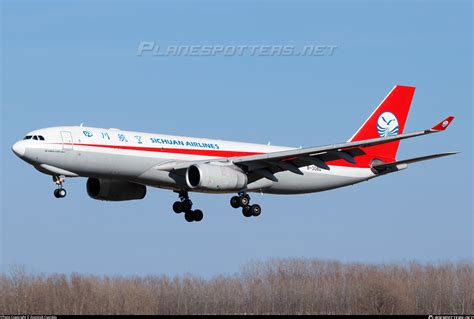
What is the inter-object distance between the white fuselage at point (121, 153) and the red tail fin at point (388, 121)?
6725 mm

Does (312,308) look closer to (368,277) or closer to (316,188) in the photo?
(368,277)

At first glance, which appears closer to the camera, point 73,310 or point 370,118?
point 370,118

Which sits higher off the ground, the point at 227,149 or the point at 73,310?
the point at 227,149

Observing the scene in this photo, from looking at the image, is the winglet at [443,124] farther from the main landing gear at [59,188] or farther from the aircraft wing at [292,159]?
the main landing gear at [59,188]

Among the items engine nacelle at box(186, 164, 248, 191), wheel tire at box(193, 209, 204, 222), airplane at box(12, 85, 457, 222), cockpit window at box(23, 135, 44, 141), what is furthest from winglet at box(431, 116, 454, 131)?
cockpit window at box(23, 135, 44, 141)

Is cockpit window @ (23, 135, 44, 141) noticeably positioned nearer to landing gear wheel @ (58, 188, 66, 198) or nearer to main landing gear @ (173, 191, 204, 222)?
landing gear wheel @ (58, 188, 66, 198)

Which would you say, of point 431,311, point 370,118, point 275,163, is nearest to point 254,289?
point 431,311

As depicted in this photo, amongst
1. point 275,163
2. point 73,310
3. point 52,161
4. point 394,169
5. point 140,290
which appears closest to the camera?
point 52,161

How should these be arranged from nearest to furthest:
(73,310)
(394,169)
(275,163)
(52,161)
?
(52,161) → (275,163) → (394,169) → (73,310)

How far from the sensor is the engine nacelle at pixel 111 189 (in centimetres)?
5391

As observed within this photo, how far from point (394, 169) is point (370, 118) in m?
4.59

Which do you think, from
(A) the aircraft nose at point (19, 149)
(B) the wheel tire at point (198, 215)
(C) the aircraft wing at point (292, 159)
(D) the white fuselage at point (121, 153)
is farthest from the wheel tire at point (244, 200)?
(A) the aircraft nose at point (19, 149)

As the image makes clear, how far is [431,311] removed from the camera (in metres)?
75.4

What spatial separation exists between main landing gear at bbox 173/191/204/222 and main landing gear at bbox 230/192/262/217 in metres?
2.68
